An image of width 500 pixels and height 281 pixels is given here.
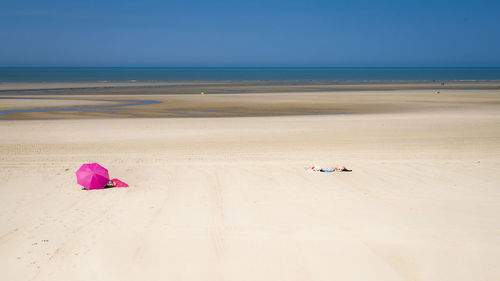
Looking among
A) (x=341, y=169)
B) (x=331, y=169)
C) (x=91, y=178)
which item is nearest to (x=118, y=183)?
(x=91, y=178)

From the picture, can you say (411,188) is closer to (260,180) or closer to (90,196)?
(260,180)

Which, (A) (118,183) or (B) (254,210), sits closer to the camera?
(B) (254,210)

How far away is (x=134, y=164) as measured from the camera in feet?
37.6

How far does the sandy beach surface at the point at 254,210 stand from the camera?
5258 millimetres

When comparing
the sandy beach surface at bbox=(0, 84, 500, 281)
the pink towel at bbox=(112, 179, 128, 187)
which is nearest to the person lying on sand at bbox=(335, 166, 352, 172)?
the sandy beach surface at bbox=(0, 84, 500, 281)

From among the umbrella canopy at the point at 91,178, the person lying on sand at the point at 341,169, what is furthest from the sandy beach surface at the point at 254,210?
the person lying on sand at the point at 341,169

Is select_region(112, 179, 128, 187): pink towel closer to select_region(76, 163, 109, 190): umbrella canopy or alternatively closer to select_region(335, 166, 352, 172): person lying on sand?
select_region(76, 163, 109, 190): umbrella canopy

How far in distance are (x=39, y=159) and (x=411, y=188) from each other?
9210 millimetres

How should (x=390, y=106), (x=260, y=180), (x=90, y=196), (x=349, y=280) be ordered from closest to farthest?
(x=349, y=280), (x=90, y=196), (x=260, y=180), (x=390, y=106)

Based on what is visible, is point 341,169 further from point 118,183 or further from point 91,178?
point 91,178

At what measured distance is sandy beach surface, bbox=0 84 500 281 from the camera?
5.26 meters

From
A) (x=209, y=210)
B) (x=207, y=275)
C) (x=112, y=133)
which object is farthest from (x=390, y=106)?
(x=207, y=275)

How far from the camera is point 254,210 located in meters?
7.27

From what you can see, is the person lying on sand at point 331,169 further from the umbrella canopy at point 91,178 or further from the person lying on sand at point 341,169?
the umbrella canopy at point 91,178
